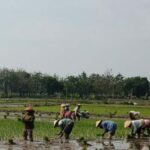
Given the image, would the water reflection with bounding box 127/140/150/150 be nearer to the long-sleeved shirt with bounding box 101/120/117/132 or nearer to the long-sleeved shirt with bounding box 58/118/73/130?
the long-sleeved shirt with bounding box 101/120/117/132

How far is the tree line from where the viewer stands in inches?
3905

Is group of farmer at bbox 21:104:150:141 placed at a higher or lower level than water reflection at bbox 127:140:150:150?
higher

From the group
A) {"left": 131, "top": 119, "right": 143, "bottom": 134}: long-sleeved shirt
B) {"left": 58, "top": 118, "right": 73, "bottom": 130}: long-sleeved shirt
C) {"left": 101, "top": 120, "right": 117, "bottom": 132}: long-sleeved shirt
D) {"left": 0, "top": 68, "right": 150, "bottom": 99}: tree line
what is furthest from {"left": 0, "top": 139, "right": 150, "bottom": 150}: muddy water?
{"left": 0, "top": 68, "right": 150, "bottom": 99}: tree line

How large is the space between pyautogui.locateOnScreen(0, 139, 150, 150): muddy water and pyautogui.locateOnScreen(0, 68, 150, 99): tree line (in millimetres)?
80165

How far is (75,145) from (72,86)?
86.2 meters

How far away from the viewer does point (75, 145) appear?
15516 millimetres

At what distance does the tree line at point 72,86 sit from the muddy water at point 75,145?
80.2 meters

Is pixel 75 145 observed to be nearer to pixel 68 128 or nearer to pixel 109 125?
pixel 68 128

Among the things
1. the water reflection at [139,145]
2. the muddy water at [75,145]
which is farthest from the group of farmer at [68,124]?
the water reflection at [139,145]

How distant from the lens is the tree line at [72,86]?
99.2m

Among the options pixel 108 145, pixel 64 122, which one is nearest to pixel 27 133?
pixel 64 122

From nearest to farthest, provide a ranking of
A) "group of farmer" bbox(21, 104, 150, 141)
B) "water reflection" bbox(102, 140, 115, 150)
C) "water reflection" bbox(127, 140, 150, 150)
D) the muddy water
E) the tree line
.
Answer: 1. the muddy water
2. "water reflection" bbox(102, 140, 115, 150)
3. "water reflection" bbox(127, 140, 150, 150)
4. "group of farmer" bbox(21, 104, 150, 141)
5. the tree line

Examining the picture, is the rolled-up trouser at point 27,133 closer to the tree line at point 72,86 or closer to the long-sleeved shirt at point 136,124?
the long-sleeved shirt at point 136,124

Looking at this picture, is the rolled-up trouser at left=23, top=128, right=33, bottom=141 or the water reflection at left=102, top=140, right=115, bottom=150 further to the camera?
the rolled-up trouser at left=23, top=128, right=33, bottom=141
